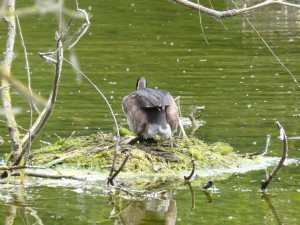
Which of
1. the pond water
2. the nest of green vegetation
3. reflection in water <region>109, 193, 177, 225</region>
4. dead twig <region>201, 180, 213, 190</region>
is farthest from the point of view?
the nest of green vegetation

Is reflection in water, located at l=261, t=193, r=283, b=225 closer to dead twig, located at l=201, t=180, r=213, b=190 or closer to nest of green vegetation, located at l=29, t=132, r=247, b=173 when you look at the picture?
dead twig, located at l=201, t=180, r=213, b=190

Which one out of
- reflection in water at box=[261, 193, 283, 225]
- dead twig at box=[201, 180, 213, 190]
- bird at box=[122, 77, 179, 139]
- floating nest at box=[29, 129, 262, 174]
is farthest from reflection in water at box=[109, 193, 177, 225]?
bird at box=[122, 77, 179, 139]

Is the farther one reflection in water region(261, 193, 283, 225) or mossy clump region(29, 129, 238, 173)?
mossy clump region(29, 129, 238, 173)

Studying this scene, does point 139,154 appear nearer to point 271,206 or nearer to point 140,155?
point 140,155

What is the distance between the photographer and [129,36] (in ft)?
82.0

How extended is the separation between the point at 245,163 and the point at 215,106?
3.89 meters

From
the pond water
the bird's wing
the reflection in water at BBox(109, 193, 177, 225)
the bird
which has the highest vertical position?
the bird's wing

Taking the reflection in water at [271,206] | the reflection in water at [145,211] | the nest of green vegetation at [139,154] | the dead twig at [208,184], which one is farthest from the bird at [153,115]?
the reflection in water at [271,206]

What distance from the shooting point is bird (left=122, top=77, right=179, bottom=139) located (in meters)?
11.0

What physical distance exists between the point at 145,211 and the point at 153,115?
228 centimetres

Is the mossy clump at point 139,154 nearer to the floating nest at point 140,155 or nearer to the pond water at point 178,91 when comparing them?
the floating nest at point 140,155

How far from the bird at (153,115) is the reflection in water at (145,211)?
5.36 feet

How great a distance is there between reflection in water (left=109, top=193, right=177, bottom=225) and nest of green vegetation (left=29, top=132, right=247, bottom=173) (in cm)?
125

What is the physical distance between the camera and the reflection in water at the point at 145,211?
8656 mm
